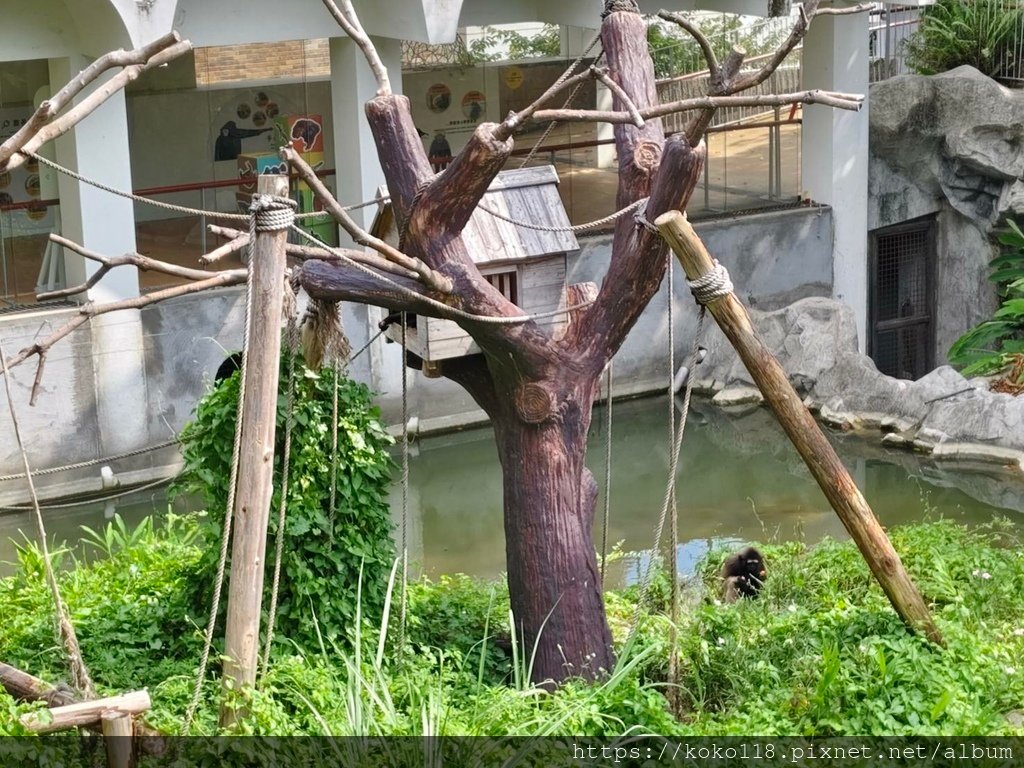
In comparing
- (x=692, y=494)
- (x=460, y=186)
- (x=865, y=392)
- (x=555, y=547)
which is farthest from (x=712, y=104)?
(x=865, y=392)

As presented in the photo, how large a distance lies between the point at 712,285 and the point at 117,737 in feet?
10.3

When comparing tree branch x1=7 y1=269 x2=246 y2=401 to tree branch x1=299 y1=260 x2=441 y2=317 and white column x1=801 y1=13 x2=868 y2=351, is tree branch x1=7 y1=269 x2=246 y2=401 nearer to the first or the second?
tree branch x1=299 y1=260 x2=441 y2=317

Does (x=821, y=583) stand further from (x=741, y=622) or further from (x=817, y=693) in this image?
(x=817, y=693)

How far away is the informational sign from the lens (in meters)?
13.4

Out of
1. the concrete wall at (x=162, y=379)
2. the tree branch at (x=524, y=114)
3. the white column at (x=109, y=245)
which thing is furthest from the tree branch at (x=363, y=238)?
the white column at (x=109, y=245)

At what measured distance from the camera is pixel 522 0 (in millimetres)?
15883

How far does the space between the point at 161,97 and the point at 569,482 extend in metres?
11.4

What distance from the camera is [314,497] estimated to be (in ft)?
23.2

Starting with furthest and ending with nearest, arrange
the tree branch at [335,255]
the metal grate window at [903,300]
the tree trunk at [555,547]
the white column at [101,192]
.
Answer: the metal grate window at [903,300]
the white column at [101,192]
the tree trunk at [555,547]
the tree branch at [335,255]

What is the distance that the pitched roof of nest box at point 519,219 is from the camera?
8.55 m

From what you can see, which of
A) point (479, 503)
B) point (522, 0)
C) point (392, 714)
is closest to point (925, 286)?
point (522, 0)

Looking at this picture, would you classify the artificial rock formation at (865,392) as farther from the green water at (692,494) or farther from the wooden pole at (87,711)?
the wooden pole at (87,711)

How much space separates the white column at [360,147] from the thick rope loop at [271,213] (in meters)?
8.38

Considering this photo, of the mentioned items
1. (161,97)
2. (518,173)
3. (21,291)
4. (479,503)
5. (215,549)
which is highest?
(161,97)
